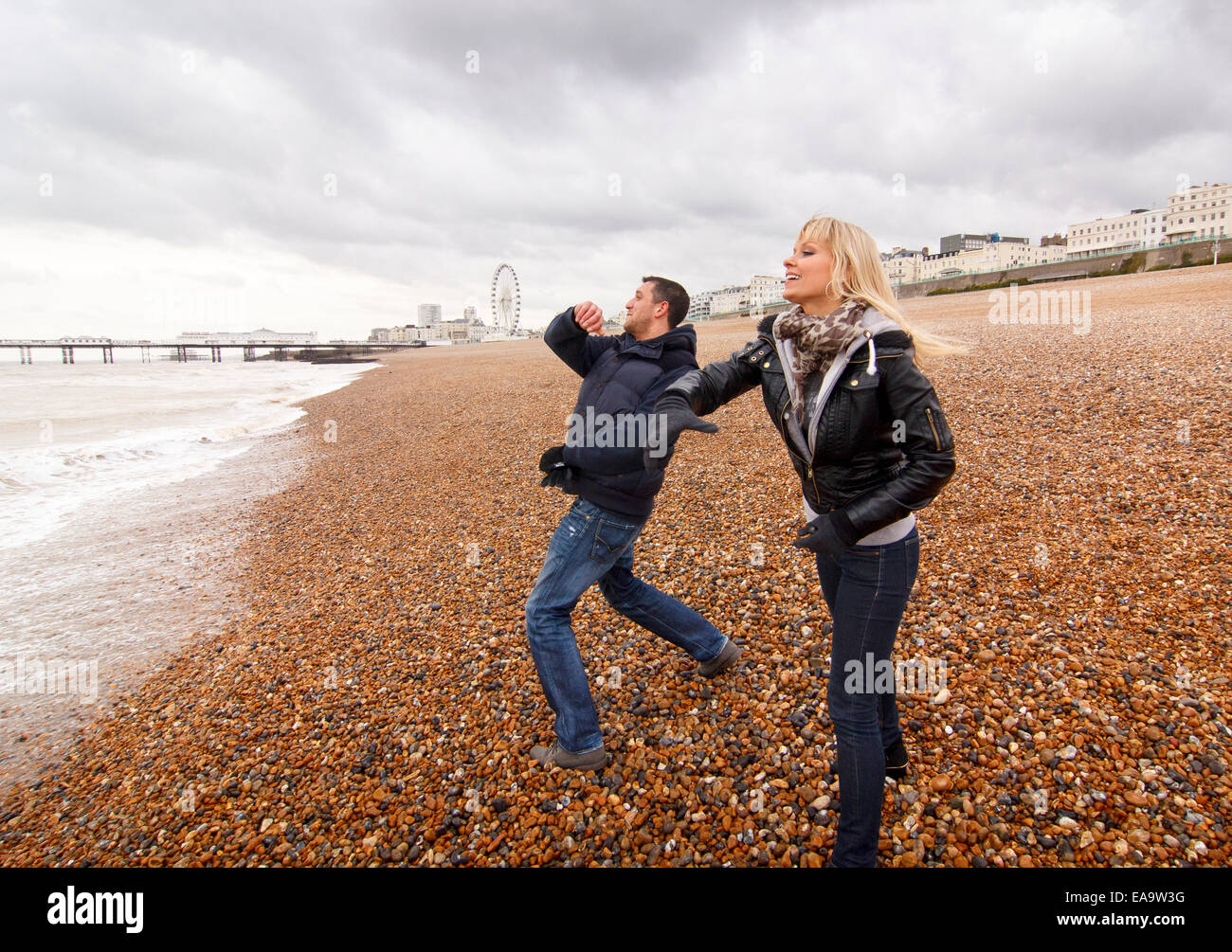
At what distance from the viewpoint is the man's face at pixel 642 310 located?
10.5 feet

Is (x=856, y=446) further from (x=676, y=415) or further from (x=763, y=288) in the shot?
(x=763, y=288)

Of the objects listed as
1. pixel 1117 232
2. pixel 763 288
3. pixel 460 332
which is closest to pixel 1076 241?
pixel 1117 232

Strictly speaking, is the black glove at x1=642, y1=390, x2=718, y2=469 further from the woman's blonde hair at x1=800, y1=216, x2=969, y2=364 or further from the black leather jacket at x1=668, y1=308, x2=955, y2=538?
the woman's blonde hair at x1=800, y1=216, x2=969, y2=364

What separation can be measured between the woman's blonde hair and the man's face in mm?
900

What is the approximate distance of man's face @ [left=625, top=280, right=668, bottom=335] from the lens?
3.20m

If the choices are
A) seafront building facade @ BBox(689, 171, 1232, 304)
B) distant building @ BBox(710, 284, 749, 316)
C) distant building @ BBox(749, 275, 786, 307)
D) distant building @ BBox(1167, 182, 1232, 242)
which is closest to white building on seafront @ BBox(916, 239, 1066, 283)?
seafront building facade @ BBox(689, 171, 1232, 304)

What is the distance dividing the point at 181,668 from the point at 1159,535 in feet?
28.7

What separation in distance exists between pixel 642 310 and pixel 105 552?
9.10m

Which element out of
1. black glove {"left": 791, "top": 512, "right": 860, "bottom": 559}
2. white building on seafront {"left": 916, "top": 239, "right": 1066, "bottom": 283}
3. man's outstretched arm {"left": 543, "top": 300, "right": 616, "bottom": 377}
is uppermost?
white building on seafront {"left": 916, "top": 239, "right": 1066, "bottom": 283}

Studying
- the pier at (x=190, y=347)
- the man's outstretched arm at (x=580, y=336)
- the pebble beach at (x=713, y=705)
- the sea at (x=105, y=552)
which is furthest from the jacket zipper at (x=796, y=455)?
the pier at (x=190, y=347)

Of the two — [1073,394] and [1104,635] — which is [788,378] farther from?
[1073,394]

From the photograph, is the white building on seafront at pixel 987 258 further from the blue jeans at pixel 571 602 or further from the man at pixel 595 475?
the blue jeans at pixel 571 602

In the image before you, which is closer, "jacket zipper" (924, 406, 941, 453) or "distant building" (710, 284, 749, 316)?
"jacket zipper" (924, 406, 941, 453)
